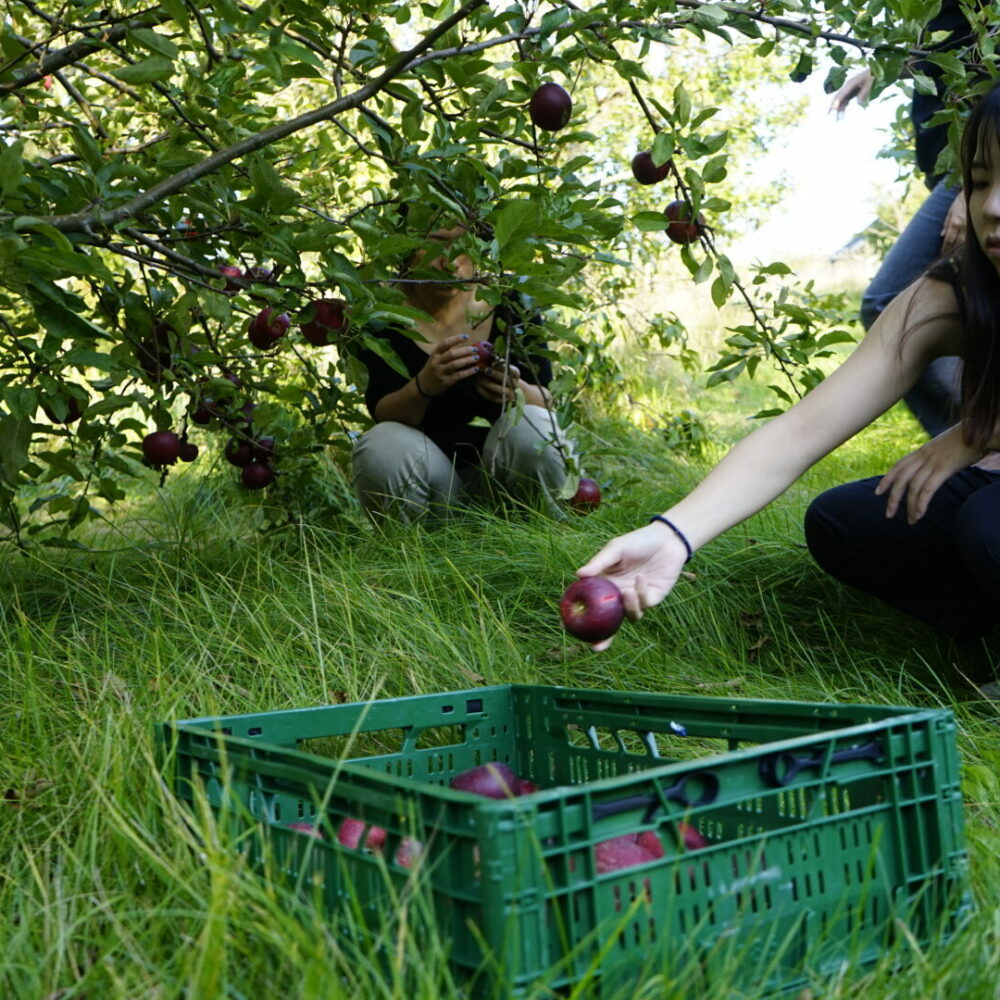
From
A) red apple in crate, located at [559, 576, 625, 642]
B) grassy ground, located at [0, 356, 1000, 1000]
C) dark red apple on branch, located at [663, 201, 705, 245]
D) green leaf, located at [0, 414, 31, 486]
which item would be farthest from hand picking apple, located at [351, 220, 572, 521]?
red apple in crate, located at [559, 576, 625, 642]

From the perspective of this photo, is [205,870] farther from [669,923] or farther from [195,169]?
[195,169]

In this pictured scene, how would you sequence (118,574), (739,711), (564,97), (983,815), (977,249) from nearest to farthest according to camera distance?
(739,711) → (983,815) → (977,249) → (564,97) → (118,574)

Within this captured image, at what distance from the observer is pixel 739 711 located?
4.63ft

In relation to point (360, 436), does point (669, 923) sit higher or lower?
lower

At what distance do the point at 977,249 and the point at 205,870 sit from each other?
150 cm

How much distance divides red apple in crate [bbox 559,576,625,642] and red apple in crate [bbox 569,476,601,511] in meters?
1.40

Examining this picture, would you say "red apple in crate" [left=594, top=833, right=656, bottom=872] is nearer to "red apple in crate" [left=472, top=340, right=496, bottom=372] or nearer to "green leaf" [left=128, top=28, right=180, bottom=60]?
"green leaf" [left=128, top=28, right=180, bottom=60]

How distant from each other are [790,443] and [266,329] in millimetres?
1106

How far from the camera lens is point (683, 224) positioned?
7.16 ft

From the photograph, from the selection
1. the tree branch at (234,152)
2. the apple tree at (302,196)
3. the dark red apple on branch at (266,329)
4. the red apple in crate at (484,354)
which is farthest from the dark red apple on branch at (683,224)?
the dark red apple on branch at (266,329)

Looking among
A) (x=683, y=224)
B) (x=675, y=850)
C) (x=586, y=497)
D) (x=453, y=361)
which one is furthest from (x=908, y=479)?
(x=675, y=850)

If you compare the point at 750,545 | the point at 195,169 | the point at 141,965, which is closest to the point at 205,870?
the point at 141,965

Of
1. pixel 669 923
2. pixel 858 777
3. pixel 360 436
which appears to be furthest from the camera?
pixel 360 436

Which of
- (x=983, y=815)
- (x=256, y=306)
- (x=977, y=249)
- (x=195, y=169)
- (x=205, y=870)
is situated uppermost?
(x=195, y=169)
